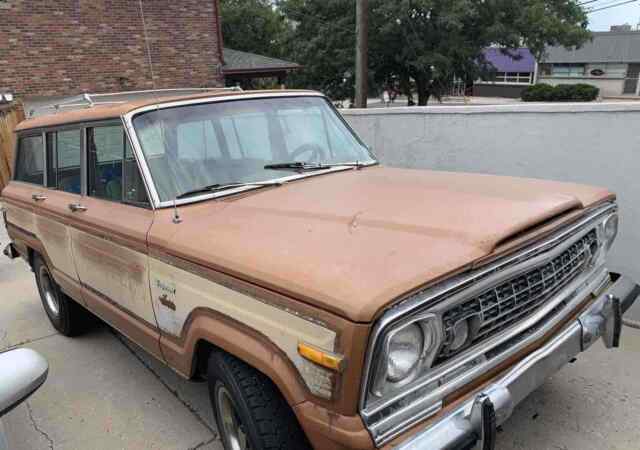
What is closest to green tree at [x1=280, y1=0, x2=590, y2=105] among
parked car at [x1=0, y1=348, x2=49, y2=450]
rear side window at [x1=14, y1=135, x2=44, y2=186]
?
rear side window at [x1=14, y1=135, x2=44, y2=186]

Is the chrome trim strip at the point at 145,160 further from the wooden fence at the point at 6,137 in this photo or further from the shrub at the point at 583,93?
the shrub at the point at 583,93

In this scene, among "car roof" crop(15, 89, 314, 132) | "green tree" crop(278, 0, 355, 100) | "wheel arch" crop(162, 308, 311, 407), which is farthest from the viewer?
"green tree" crop(278, 0, 355, 100)

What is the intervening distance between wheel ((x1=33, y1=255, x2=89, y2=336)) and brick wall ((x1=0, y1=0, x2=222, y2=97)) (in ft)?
31.2

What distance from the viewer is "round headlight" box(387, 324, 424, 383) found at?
174cm

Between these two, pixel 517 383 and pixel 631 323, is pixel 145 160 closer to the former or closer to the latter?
pixel 517 383

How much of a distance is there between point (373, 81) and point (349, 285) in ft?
79.4

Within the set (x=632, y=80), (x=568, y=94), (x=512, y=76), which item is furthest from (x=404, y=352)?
(x=632, y=80)

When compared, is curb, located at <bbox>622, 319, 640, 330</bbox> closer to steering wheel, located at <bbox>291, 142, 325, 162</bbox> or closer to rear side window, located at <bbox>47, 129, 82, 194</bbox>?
steering wheel, located at <bbox>291, 142, 325, 162</bbox>

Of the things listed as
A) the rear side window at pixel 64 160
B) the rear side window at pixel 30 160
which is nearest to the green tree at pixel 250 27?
the rear side window at pixel 30 160

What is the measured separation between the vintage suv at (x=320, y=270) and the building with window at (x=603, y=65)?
54.8 meters

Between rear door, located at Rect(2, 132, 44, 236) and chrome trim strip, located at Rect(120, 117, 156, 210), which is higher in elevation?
chrome trim strip, located at Rect(120, 117, 156, 210)

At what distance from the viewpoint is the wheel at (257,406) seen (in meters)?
2.02

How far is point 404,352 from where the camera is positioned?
1769mm

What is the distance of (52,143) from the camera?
4.03 m
